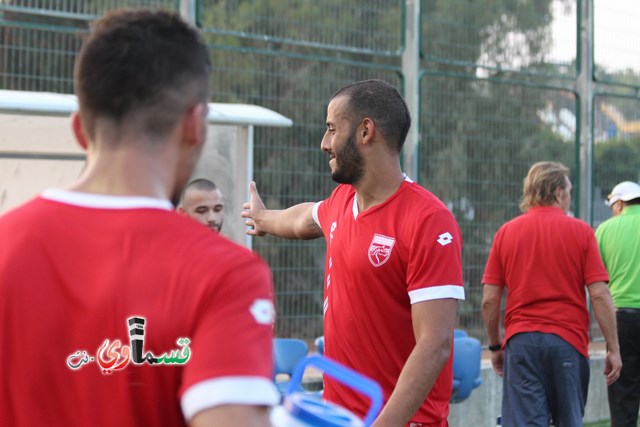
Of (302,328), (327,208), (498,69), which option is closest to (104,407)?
(327,208)

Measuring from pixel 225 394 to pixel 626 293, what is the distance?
6988mm

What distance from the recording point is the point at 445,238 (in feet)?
12.2

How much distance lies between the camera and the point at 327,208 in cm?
437

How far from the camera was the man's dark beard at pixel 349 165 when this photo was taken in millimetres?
4059

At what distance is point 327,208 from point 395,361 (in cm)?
85

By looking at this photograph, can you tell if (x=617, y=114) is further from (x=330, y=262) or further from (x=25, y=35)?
(x=330, y=262)

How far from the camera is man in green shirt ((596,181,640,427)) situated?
796 centimetres

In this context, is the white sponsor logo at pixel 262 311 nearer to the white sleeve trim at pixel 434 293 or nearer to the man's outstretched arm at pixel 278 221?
the white sleeve trim at pixel 434 293

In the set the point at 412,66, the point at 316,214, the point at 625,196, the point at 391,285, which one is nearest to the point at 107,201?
the point at 391,285

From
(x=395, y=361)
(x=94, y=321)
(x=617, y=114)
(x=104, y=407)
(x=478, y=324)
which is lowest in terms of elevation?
(x=478, y=324)

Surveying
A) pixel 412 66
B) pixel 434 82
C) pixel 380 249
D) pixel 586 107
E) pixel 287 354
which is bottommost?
pixel 287 354

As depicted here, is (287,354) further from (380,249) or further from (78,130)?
(78,130)

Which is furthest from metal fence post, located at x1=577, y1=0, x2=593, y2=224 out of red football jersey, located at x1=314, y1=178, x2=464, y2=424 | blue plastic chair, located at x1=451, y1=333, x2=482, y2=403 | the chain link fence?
red football jersey, located at x1=314, y1=178, x2=464, y2=424

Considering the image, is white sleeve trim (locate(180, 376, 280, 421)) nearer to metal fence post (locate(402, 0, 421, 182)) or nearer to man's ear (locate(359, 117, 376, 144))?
man's ear (locate(359, 117, 376, 144))
